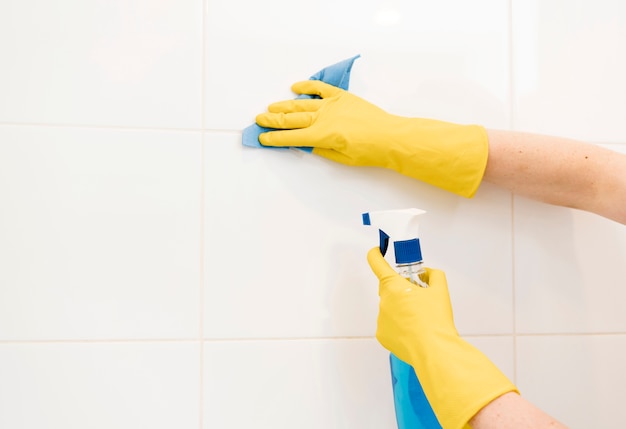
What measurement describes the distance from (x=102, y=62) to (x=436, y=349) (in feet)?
2.24

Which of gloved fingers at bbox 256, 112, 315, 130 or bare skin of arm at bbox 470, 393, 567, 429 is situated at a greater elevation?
gloved fingers at bbox 256, 112, 315, 130

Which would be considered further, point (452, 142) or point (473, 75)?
point (473, 75)

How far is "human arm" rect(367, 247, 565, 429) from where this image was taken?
0.72 metres

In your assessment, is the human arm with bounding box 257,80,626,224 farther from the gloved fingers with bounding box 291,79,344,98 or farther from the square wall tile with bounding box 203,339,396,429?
the square wall tile with bounding box 203,339,396,429

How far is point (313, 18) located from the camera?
95 cm

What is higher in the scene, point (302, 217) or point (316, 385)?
point (302, 217)

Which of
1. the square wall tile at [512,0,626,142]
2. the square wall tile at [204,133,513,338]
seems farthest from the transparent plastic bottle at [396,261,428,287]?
the square wall tile at [512,0,626,142]

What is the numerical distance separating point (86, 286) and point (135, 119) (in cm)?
28

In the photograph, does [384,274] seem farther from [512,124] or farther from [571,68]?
[571,68]

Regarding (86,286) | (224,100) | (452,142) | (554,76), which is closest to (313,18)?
(224,100)

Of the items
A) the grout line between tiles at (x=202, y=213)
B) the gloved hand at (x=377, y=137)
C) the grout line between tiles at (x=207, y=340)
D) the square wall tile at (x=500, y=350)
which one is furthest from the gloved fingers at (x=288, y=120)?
the square wall tile at (x=500, y=350)

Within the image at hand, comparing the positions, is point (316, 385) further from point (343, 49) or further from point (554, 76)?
point (554, 76)

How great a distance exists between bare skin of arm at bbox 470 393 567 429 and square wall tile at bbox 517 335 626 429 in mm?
265

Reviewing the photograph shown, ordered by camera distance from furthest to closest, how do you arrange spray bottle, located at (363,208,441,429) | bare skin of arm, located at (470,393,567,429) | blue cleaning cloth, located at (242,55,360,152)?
blue cleaning cloth, located at (242,55,360,152) → spray bottle, located at (363,208,441,429) → bare skin of arm, located at (470,393,567,429)
